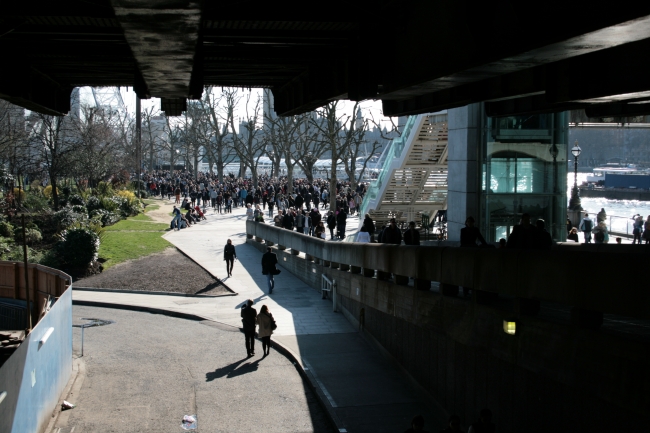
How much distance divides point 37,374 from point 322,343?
23.8 feet

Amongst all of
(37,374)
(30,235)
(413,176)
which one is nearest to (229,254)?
(30,235)

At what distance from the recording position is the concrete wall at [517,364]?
7.11m

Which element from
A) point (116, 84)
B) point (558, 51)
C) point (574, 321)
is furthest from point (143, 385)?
point (558, 51)

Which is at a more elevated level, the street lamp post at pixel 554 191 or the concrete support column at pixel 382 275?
the street lamp post at pixel 554 191

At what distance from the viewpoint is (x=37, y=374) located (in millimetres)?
10234

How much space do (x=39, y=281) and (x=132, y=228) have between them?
18.3m

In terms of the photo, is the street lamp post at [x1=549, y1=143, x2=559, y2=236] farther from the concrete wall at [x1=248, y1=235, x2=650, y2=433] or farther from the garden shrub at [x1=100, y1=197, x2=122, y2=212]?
the garden shrub at [x1=100, y1=197, x2=122, y2=212]

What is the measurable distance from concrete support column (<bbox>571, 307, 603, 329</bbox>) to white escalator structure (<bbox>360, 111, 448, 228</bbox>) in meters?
20.8

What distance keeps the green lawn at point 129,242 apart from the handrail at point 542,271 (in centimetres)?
1534

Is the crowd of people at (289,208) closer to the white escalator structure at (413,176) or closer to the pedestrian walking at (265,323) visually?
the white escalator structure at (413,176)

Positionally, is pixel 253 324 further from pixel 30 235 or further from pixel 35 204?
pixel 35 204

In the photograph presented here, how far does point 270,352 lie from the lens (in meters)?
15.9

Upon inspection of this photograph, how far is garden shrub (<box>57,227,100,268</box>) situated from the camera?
24.3m

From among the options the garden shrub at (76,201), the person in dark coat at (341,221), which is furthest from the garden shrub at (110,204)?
the person in dark coat at (341,221)
